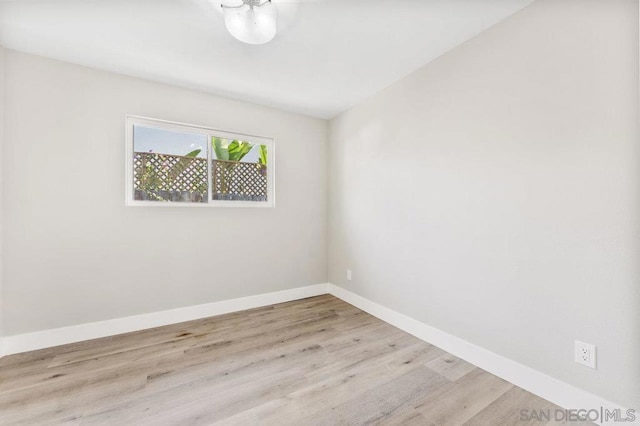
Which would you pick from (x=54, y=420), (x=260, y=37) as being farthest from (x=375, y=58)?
(x=54, y=420)

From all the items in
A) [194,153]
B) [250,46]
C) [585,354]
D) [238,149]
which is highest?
[250,46]

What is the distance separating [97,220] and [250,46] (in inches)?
74.6

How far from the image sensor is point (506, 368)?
5.28ft

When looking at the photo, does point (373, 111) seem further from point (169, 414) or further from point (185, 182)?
point (169, 414)

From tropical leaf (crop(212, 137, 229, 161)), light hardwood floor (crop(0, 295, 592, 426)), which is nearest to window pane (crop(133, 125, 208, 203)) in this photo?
tropical leaf (crop(212, 137, 229, 161))

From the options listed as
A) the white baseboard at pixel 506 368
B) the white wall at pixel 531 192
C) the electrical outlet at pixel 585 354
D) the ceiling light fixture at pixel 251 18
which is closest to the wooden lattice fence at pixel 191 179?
the ceiling light fixture at pixel 251 18

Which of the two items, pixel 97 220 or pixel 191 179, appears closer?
pixel 97 220

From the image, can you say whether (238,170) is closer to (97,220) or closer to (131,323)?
(97,220)

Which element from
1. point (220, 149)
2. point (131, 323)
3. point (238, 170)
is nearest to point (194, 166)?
point (220, 149)

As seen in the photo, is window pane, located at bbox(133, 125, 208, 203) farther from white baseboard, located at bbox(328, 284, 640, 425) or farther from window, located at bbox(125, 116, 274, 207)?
white baseboard, located at bbox(328, 284, 640, 425)

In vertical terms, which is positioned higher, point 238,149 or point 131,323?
point 238,149

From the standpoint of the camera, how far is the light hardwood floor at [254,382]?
4.40ft

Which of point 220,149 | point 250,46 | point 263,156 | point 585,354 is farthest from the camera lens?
point 263,156

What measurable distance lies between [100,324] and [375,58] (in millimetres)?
3153
